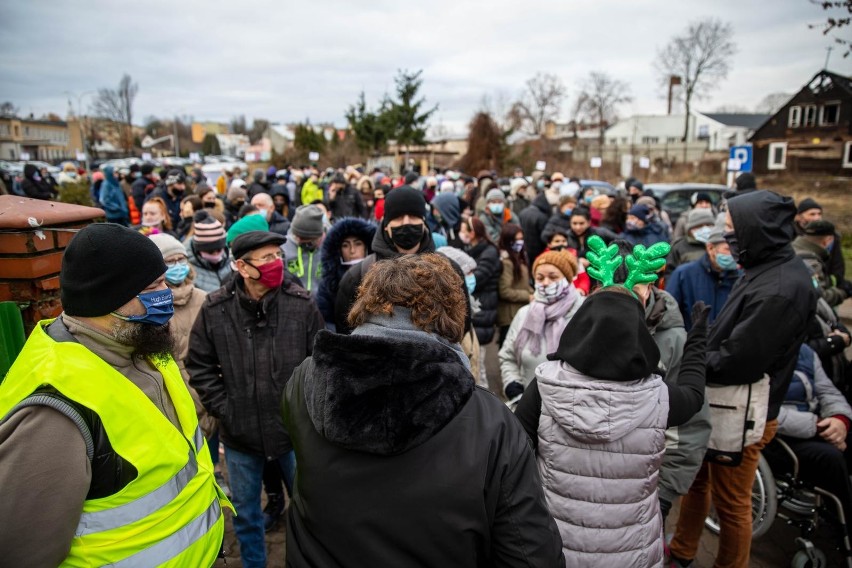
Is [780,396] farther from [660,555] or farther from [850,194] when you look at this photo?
[850,194]

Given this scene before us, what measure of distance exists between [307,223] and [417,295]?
361cm

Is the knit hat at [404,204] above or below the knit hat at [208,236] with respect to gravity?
above

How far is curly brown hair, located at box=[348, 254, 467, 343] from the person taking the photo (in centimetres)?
157

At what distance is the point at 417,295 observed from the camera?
5.16 feet

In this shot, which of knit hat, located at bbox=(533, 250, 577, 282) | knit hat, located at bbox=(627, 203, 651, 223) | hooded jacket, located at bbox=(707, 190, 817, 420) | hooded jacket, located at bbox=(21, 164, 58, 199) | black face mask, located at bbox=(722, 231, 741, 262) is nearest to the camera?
hooded jacket, located at bbox=(707, 190, 817, 420)

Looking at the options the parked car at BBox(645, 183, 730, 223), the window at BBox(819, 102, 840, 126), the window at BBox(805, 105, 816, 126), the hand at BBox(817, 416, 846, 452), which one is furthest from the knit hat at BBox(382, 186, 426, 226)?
the window at BBox(805, 105, 816, 126)

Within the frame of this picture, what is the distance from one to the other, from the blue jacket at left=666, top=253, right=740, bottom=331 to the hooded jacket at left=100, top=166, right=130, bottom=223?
9.51 m

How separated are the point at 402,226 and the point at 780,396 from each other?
98.1 inches

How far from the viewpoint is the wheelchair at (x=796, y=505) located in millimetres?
3291

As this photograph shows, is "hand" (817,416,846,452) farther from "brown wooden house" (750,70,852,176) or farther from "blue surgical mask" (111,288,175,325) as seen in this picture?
"brown wooden house" (750,70,852,176)

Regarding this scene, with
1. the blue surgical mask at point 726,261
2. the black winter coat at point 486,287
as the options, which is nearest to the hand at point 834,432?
the blue surgical mask at point 726,261

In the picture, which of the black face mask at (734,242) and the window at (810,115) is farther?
the window at (810,115)

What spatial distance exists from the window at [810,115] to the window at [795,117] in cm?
39

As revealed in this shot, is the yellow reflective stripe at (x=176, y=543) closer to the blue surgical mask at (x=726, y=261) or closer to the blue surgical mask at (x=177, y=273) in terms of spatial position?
the blue surgical mask at (x=177, y=273)
